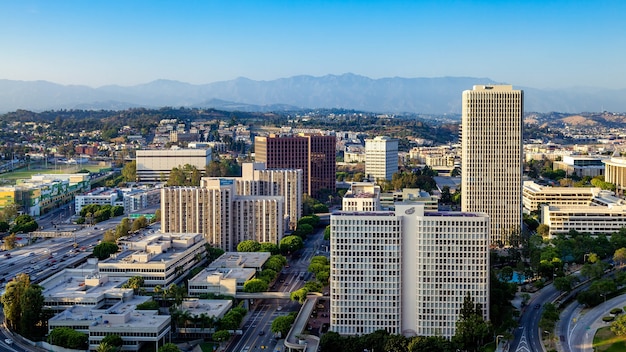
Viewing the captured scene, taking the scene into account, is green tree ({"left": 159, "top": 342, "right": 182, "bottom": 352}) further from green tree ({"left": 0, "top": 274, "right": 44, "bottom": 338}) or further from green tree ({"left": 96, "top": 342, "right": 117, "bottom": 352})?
green tree ({"left": 0, "top": 274, "right": 44, "bottom": 338})

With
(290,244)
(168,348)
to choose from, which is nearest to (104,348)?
(168,348)

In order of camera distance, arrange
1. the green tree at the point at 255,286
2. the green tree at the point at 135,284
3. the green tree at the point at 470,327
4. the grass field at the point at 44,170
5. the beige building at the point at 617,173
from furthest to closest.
Result: the grass field at the point at 44,170 → the beige building at the point at 617,173 → the green tree at the point at 255,286 → the green tree at the point at 135,284 → the green tree at the point at 470,327

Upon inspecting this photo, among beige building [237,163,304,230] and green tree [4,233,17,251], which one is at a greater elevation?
beige building [237,163,304,230]

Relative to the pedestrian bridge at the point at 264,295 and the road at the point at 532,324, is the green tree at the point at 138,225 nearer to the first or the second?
the pedestrian bridge at the point at 264,295

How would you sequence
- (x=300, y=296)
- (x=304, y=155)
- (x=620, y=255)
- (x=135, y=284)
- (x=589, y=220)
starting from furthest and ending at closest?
(x=304, y=155), (x=589, y=220), (x=620, y=255), (x=135, y=284), (x=300, y=296)

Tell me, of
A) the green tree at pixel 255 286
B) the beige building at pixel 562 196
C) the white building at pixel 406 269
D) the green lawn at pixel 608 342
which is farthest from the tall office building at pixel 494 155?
the white building at pixel 406 269

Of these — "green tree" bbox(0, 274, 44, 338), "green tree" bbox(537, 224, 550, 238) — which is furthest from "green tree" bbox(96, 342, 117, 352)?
"green tree" bbox(537, 224, 550, 238)

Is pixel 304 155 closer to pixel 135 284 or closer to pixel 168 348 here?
pixel 135 284
